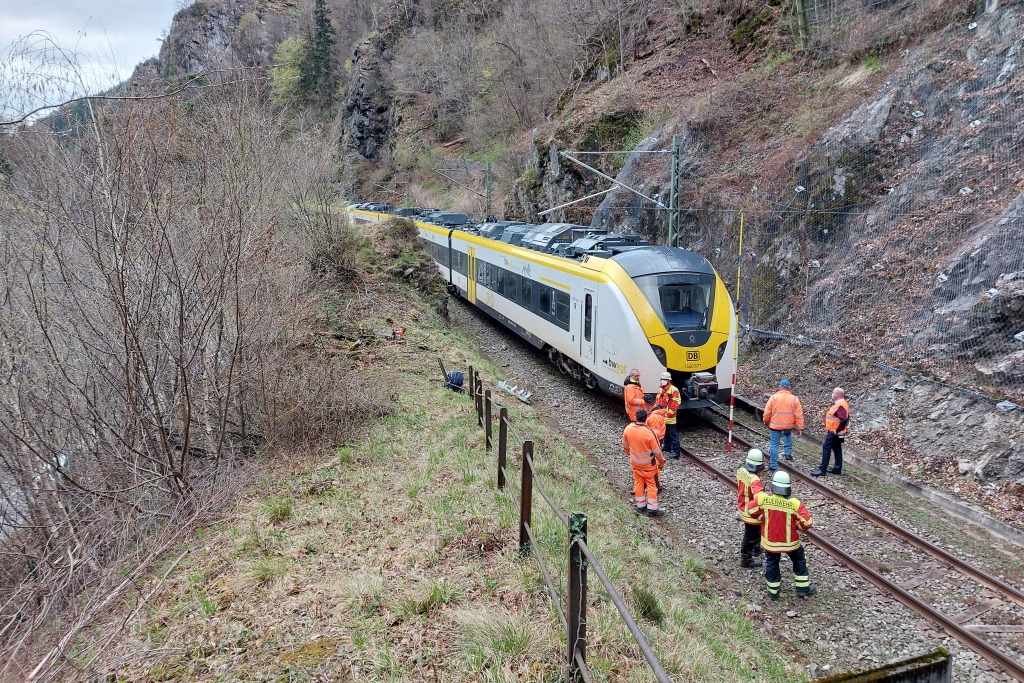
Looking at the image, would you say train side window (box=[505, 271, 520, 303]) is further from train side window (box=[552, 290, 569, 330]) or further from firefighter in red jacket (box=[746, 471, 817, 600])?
firefighter in red jacket (box=[746, 471, 817, 600])

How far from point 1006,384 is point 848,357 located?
115 inches

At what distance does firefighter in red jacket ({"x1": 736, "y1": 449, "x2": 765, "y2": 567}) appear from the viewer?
6.78m

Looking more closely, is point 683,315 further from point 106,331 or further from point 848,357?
point 106,331

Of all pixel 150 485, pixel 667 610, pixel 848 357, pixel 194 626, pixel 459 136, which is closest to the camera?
pixel 194 626

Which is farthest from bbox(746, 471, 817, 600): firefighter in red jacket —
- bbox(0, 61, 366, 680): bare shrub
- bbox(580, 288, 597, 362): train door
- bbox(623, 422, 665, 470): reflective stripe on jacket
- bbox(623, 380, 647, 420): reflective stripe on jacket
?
bbox(0, 61, 366, 680): bare shrub

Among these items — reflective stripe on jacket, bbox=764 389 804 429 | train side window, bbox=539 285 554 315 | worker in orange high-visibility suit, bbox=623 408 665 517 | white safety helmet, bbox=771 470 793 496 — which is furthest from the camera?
train side window, bbox=539 285 554 315

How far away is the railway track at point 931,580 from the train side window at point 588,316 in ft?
15.8

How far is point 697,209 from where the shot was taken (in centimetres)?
1769

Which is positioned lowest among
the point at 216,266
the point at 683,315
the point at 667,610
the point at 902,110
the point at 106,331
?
the point at 667,610

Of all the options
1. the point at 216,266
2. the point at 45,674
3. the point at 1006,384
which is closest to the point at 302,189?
the point at 216,266

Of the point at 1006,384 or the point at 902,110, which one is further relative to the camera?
the point at 902,110

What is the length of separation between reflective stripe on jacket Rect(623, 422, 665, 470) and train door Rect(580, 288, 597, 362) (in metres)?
3.78

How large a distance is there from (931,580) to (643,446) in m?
3.32

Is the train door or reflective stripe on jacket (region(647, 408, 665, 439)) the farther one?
the train door
